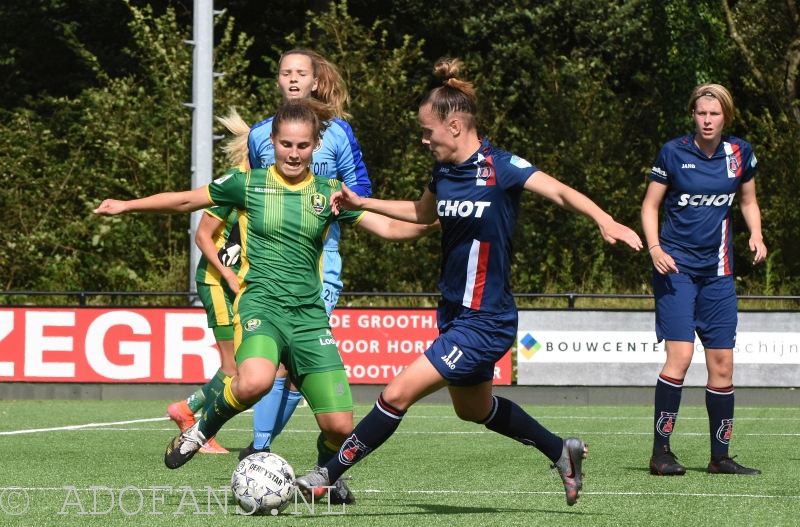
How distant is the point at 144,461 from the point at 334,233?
2.02 meters

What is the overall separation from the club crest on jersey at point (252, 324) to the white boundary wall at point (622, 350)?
901 centimetres

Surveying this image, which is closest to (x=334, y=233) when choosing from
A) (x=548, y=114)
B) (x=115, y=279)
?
(x=115, y=279)

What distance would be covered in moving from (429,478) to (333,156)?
180 centimetres

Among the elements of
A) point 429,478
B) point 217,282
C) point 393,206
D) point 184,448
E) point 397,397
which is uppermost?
point 393,206

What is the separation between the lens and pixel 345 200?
5.81 meters

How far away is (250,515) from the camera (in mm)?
5320

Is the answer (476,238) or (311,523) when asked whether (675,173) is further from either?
(311,523)

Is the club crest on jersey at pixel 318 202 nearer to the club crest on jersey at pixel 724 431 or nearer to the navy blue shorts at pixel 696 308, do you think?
the navy blue shorts at pixel 696 308

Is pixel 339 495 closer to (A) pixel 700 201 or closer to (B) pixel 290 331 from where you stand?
(B) pixel 290 331

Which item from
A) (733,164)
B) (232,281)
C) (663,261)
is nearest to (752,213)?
(733,164)

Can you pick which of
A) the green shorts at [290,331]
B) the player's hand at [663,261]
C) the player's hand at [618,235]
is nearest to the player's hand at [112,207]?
the green shorts at [290,331]

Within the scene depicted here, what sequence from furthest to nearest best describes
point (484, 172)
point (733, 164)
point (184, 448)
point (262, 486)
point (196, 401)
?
point (196, 401), point (733, 164), point (184, 448), point (484, 172), point (262, 486)

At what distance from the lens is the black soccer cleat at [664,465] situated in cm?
696

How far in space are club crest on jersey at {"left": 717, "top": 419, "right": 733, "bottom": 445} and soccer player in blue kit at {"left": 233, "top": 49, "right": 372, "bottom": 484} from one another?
7.58 feet
